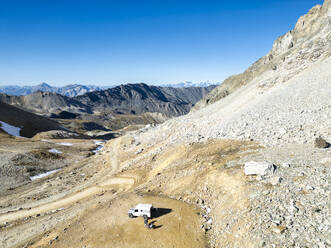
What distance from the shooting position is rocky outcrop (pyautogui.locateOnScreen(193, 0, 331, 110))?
41250 millimetres

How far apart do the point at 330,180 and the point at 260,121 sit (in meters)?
14.7

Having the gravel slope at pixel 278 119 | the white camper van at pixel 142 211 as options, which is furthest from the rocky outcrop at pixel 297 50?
the white camper van at pixel 142 211

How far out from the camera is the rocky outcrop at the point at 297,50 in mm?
41250

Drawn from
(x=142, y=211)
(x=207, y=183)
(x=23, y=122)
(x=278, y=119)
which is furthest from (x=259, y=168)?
(x=23, y=122)

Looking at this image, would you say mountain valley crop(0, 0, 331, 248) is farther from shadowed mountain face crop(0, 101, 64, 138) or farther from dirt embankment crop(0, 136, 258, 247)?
shadowed mountain face crop(0, 101, 64, 138)

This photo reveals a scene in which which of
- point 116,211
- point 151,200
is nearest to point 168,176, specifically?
point 151,200

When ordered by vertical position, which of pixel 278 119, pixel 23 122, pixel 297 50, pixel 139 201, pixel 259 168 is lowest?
pixel 139 201

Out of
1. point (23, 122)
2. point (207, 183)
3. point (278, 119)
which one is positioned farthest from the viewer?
point (23, 122)

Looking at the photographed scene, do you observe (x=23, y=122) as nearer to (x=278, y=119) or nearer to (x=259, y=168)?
(x=278, y=119)

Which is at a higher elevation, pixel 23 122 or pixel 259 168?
pixel 259 168

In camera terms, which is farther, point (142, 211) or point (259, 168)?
point (142, 211)

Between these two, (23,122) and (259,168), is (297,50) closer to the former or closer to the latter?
(259,168)

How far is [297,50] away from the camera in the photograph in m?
64.6

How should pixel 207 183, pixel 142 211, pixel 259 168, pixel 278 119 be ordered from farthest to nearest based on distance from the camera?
pixel 278 119 → pixel 207 183 → pixel 142 211 → pixel 259 168
